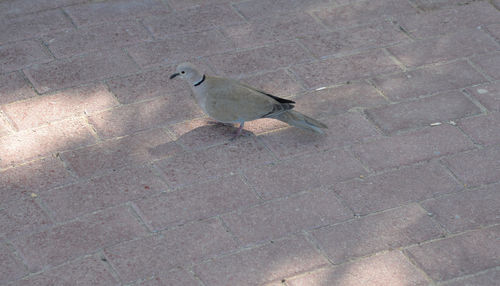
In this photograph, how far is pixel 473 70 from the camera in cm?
520

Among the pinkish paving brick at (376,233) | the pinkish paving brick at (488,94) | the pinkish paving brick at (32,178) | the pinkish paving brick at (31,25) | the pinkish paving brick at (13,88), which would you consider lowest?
the pinkish paving brick at (32,178)

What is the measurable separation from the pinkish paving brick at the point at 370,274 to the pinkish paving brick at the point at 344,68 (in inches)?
66.3

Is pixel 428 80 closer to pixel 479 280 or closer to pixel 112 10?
pixel 479 280

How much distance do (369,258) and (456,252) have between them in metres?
0.49

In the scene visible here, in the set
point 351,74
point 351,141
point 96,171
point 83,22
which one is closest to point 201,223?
point 96,171

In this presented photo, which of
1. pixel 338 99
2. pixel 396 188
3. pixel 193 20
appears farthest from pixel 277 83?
pixel 396 188

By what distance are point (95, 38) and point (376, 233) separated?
277 cm

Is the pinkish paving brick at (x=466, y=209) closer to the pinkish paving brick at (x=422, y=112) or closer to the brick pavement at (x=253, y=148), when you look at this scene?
the brick pavement at (x=253, y=148)

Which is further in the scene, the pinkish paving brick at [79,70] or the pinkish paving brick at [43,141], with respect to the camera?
the pinkish paving brick at [79,70]

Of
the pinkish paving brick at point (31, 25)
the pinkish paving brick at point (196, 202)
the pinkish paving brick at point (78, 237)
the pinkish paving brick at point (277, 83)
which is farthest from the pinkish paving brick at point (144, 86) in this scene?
the pinkish paving brick at point (78, 237)

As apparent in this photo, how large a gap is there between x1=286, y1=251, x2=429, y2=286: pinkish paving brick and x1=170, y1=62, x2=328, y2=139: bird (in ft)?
3.53

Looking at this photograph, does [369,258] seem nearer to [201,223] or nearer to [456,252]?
[456,252]

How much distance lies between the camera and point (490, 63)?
5.28m

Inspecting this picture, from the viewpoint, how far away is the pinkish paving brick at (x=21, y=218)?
3816 mm
